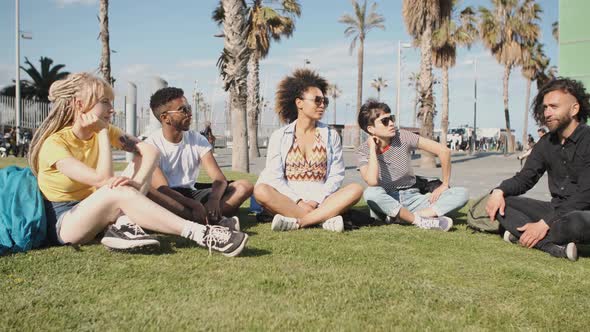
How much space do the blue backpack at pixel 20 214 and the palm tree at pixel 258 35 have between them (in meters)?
21.0

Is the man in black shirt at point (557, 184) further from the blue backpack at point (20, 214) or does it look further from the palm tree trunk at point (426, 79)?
the palm tree trunk at point (426, 79)

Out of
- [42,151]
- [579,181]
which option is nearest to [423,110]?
[579,181]

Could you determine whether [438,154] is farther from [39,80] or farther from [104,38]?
[39,80]

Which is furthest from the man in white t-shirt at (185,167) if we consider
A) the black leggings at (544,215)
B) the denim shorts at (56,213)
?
the black leggings at (544,215)

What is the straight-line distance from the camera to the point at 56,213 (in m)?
4.12

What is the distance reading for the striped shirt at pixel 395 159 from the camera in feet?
19.3

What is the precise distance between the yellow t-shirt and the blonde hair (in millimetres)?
75

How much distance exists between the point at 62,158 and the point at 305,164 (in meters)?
2.43

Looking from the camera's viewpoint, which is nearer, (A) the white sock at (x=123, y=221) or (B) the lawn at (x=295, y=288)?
(B) the lawn at (x=295, y=288)

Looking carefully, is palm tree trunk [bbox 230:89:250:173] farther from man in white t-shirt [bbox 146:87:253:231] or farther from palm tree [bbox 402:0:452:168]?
man in white t-shirt [bbox 146:87:253:231]

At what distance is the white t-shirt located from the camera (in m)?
5.32

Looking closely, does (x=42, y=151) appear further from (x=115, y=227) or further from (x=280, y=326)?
(x=280, y=326)

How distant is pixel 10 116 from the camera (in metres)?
27.5

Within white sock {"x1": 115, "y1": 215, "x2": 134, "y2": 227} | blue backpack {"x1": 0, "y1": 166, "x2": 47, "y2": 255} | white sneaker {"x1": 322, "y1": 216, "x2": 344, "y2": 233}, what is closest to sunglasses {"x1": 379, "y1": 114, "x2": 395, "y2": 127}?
white sneaker {"x1": 322, "y1": 216, "x2": 344, "y2": 233}
